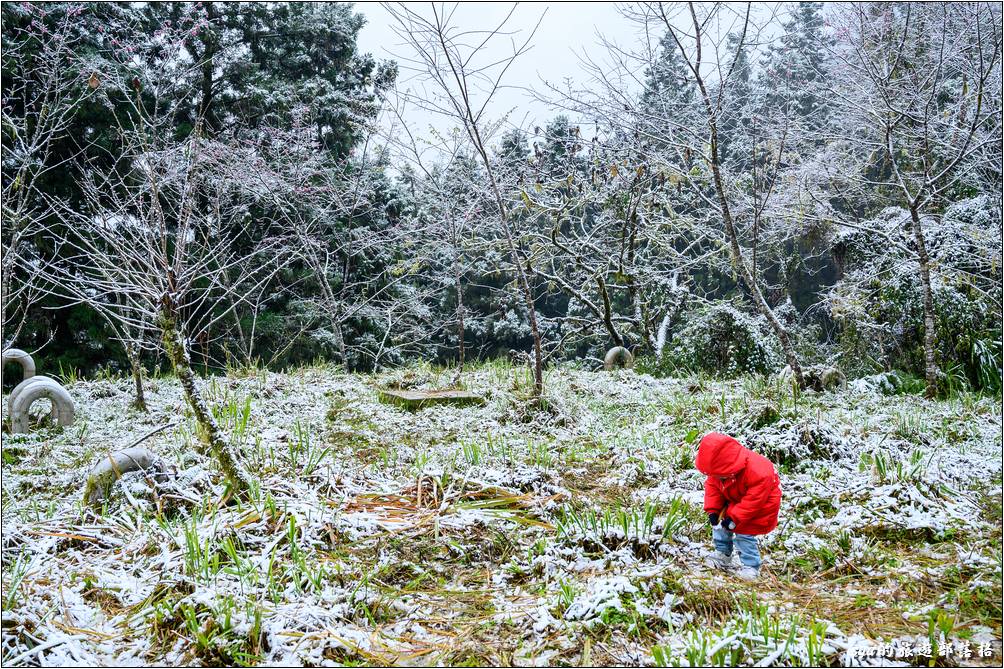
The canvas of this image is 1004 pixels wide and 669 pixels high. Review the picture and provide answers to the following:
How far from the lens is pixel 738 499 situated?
268 cm

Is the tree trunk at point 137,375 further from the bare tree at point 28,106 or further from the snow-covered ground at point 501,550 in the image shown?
the bare tree at point 28,106

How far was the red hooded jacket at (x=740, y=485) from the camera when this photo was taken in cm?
261

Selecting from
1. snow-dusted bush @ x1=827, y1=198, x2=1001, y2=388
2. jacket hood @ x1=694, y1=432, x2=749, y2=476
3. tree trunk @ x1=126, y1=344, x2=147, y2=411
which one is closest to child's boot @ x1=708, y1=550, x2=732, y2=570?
jacket hood @ x1=694, y1=432, x2=749, y2=476

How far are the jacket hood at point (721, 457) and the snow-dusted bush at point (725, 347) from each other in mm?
4942

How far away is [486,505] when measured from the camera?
125 inches

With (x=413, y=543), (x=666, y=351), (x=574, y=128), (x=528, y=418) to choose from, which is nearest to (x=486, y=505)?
(x=413, y=543)

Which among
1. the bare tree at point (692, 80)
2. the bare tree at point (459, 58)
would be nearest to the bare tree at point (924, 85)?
the bare tree at point (692, 80)

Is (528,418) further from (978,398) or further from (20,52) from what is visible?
(20,52)

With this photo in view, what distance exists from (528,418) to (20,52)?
7430 millimetres

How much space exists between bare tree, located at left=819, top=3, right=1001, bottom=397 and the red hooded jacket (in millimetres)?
3717

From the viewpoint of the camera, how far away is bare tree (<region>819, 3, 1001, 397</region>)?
213 inches

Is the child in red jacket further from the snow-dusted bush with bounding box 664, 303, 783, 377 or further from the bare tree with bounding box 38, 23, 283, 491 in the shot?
the snow-dusted bush with bounding box 664, 303, 783, 377

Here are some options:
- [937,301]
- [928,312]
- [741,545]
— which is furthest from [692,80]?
[741,545]

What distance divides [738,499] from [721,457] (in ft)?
0.69
